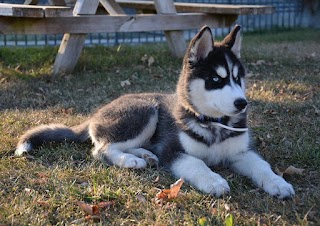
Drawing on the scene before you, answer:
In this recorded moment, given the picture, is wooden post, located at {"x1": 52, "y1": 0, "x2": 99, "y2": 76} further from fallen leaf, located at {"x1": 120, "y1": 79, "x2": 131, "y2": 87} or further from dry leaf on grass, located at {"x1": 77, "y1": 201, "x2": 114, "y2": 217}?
dry leaf on grass, located at {"x1": 77, "y1": 201, "x2": 114, "y2": 217}

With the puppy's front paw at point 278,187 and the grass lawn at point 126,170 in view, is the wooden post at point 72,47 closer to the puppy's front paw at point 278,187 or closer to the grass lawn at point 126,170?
the grass lawn at point 126,170

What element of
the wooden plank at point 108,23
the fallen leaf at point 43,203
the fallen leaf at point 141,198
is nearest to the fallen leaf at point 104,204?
the fallen leaf at point 141,198

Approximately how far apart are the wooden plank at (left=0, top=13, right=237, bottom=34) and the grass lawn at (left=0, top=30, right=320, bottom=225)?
57 cm

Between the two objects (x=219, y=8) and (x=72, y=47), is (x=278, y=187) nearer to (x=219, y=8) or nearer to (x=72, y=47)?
(x=72, y=47)

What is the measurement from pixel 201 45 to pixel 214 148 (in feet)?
2.26

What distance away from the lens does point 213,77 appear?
11.0 ft

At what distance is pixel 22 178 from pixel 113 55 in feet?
15.3

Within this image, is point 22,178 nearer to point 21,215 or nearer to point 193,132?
point 21,215

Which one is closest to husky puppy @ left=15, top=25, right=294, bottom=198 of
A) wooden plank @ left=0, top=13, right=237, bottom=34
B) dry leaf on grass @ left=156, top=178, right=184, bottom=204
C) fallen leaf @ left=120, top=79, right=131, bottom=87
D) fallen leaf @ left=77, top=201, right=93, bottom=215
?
dry leaf on grass @ left=156, top=178, right=184, bottom=204

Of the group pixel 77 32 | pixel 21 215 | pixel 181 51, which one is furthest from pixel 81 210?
pixel 181 51

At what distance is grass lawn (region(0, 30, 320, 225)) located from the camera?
9.21ft

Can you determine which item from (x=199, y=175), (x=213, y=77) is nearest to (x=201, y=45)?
(x=213, y=77)

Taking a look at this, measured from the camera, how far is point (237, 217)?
275 centimetres

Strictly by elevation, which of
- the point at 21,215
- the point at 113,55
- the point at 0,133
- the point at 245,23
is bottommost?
the point at 245,23
